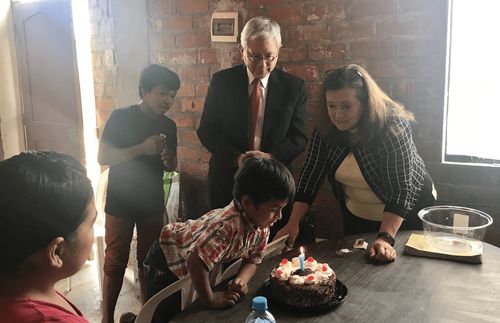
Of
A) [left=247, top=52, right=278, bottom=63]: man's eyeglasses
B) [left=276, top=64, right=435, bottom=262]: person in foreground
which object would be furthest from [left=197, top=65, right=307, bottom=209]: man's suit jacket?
[left=276, top=64, right=435, bottom=262]: person in foreground

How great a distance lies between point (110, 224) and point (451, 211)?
1.50 m

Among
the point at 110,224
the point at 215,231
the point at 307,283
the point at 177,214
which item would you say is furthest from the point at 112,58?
the point at 307,283

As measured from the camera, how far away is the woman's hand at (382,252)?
1.58 metres

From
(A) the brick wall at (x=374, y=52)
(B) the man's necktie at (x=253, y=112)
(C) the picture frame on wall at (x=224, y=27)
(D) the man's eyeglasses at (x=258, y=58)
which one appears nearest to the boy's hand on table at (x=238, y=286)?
(B) the man's necktie at (x=253, y=112)

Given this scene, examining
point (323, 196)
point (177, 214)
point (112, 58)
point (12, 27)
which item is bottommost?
point (177, 214)

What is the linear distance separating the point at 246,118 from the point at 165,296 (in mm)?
1039

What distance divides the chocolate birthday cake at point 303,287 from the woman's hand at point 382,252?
308 millimetres

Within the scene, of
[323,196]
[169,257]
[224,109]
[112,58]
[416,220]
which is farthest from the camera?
[112,58]

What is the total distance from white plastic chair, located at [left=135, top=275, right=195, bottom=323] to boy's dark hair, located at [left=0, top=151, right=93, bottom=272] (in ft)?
1.59

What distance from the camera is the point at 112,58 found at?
10.6 feet

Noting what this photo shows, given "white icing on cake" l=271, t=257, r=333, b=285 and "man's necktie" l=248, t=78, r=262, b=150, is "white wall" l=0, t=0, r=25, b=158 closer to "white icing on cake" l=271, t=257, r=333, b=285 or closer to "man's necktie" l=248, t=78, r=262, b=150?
"man's necktie" l=248, t=78, r=262, b=150

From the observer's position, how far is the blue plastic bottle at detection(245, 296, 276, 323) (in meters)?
1.11

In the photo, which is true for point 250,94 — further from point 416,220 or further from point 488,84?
point 488,84

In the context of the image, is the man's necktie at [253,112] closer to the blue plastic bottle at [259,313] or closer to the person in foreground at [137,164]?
the person in foreground at [137,164]
